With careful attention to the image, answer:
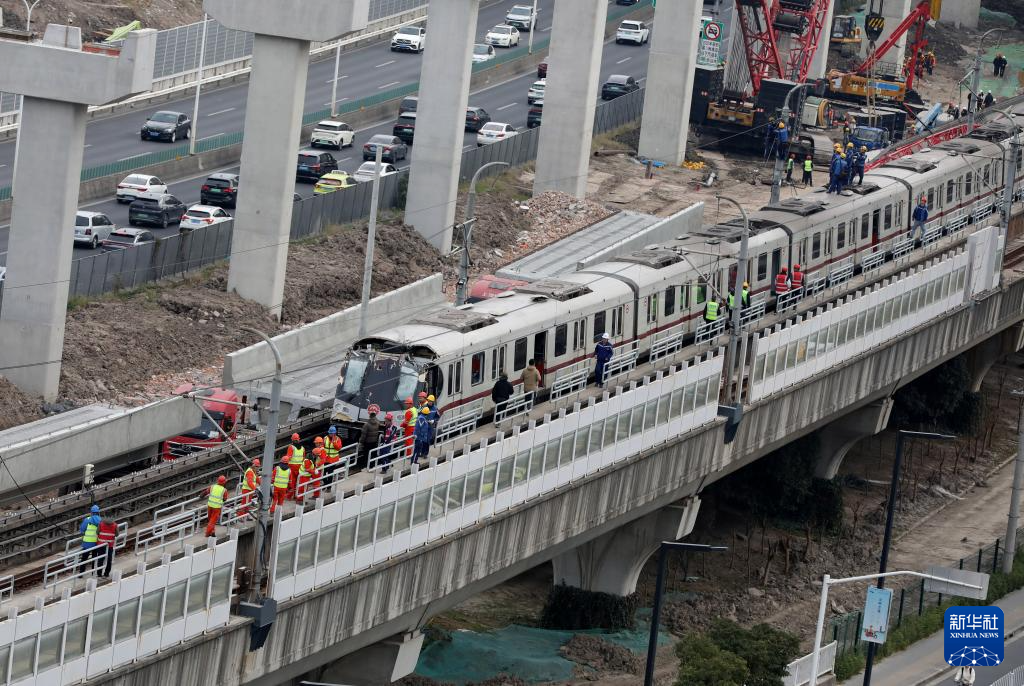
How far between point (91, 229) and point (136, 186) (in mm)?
8122

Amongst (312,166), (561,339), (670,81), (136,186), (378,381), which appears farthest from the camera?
(670,81)

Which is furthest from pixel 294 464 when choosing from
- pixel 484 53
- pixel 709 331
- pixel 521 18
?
pixel 521 18

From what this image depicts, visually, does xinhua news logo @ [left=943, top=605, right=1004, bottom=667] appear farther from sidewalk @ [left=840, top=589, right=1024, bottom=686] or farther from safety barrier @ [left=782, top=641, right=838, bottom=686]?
sidewalk @ [left=840, top=589, right=1024, bottom=686]

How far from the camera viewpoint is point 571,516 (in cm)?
4681

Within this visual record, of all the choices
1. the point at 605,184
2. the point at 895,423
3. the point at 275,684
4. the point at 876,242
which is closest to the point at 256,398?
the point at 275,684

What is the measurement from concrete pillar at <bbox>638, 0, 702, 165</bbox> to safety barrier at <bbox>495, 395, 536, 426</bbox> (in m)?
45.9

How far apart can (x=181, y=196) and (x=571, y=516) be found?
1650 inches

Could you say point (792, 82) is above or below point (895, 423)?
above

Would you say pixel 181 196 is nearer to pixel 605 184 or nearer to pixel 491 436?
pixel 605 184

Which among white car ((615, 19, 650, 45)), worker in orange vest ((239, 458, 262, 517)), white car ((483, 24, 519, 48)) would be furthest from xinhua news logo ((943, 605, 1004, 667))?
white car ((615, 19, 650, 45))

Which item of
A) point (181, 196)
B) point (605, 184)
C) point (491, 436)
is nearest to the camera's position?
point (491, 436)

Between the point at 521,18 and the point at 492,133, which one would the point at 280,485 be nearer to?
the point at 492,133

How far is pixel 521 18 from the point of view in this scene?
408 feet

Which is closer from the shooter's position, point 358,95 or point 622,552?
point 622,552
